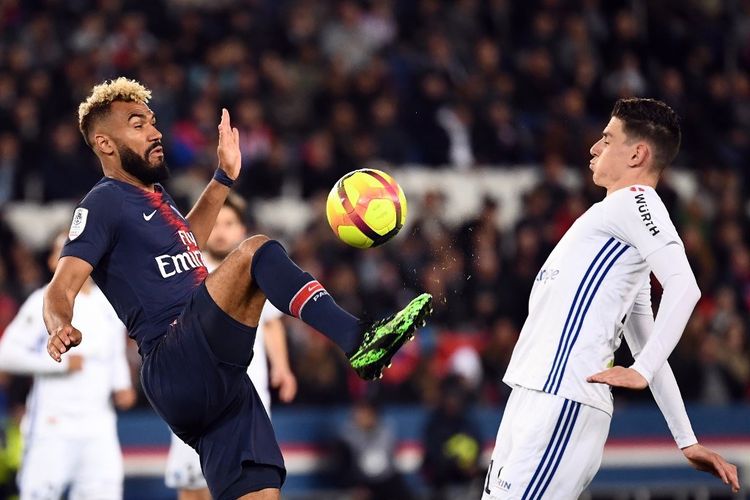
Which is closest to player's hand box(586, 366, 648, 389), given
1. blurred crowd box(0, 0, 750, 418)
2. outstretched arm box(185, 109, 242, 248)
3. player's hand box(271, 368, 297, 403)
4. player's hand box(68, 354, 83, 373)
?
outstretched arm box(185, 109, 242, 248)

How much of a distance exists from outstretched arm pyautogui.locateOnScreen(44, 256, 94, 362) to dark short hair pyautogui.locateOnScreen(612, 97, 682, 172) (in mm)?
2450

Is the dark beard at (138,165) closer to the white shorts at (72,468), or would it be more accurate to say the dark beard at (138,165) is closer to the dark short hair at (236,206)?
the dark short hair at (236,206)

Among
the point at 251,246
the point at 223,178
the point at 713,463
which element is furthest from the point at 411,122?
the point at 713,463

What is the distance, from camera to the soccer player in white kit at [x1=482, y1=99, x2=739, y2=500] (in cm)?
511

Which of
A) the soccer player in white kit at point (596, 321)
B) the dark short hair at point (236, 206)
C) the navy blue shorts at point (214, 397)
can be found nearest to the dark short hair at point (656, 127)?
the soccer player in white kit at point (596, 321)

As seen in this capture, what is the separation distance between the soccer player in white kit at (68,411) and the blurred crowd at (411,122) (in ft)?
8.95

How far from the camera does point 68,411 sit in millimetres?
8578

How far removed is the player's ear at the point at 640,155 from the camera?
17.5 ft

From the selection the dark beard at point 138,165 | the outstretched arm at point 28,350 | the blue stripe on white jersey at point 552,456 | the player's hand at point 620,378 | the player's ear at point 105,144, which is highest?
the player's ear at point 105,144

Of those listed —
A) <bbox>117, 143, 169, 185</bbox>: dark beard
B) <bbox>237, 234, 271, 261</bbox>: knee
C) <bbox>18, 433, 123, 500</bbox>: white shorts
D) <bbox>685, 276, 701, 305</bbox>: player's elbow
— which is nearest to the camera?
<bbox>685, 276, 701, 305</bbox>: player's elbow

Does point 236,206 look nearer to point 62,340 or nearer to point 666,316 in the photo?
point 62,340

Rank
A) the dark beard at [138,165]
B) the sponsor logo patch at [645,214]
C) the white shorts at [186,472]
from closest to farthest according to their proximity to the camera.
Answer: the sponsor logo patch at [645,214] → the dark beard at [138,165] → the white shorts at [186,472]

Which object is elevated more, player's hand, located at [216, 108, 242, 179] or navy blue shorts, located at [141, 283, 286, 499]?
player's hand, located at [216, 108, 242, 179]

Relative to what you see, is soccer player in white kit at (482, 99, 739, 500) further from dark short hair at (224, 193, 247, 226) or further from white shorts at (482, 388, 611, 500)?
dark short hair at (224, 193, 247, 226)
